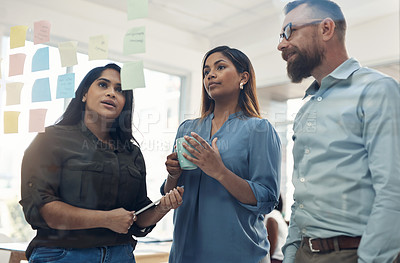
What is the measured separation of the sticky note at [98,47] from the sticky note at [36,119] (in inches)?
10.2

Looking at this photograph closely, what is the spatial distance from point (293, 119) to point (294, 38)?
20 centimetres

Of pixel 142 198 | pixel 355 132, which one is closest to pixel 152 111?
pixel 142 198

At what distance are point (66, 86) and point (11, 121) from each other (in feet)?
0.93

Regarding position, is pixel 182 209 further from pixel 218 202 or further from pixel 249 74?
pixel 249 74

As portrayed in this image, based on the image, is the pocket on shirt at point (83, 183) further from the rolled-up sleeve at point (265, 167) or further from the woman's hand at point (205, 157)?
the rolled-up sleeve at point (265, 167)

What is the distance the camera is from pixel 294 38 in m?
0.90

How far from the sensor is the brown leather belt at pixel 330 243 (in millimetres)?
754

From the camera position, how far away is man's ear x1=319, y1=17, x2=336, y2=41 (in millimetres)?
861

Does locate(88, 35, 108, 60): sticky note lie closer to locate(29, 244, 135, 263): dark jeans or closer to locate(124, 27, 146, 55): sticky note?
locate(124, 27, 146, 55): sticky note

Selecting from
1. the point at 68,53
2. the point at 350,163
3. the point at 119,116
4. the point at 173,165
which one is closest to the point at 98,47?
the point at 68,53

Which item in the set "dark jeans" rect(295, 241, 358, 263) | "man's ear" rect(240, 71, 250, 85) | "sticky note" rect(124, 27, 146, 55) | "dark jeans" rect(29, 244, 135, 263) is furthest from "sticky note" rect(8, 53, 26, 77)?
"dark jeans" rect(295, 241, 358, 263)

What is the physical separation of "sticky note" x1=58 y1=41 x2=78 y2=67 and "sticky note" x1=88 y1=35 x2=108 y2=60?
6cm

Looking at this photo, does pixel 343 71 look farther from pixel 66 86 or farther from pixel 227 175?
pixel 66 86

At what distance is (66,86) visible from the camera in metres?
1.24
